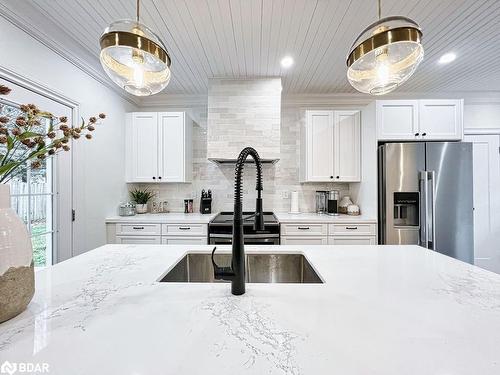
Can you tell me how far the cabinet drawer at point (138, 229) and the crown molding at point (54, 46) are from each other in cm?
166

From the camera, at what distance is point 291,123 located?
11.4ft

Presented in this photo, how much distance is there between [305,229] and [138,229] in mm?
1920

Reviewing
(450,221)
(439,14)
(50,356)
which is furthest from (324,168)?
(50,356)

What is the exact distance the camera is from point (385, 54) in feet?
3.81

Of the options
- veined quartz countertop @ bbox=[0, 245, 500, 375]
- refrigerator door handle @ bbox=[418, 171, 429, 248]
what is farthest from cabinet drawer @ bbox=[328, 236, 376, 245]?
veined quartz countertop @ bbox=[0, 245, 500, 375]

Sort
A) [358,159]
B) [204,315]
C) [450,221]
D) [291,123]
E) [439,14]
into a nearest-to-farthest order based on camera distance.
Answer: [204,315]
[439,14]
[450,221]
[358,159]
[291,123]

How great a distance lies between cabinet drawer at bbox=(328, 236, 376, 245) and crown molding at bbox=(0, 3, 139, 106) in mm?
3139

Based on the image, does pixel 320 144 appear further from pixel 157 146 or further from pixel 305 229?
pixel 157 146

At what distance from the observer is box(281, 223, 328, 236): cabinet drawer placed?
2723 millimetres

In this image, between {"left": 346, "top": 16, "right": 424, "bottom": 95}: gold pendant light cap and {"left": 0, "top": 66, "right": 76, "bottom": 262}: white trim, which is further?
{"left": 0, "top": 66, "right": 76, "bottom": 262}: white trim

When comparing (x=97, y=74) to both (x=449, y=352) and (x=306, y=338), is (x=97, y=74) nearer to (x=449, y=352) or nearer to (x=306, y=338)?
(x=306, y=338)

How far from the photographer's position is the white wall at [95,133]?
1779 millimetres

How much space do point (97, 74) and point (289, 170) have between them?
259cm

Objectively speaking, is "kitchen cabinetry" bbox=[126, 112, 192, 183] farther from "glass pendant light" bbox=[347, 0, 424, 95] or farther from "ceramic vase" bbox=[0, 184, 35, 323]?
"ceramic vase" bbox=[0, 184, 35, 323]
